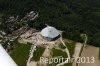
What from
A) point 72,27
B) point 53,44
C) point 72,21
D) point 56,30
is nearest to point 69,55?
point 53,44

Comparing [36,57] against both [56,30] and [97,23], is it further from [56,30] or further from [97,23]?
[97,23]

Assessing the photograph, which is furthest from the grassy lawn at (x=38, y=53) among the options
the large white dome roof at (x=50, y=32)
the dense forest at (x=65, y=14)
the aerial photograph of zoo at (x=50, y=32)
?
the dense forest at (x=65, y=14)

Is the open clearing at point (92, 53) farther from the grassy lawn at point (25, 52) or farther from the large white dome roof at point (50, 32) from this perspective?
the large white dome roof at point (50, 32)

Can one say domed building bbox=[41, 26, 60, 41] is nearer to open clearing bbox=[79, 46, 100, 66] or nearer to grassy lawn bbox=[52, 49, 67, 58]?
grassy lawn bbox=[52, 49, 67, 58]

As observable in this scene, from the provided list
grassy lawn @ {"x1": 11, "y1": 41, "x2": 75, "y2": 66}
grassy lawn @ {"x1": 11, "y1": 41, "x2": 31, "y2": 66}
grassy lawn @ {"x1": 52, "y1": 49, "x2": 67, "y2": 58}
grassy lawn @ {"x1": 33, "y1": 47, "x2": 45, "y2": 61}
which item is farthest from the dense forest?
grassy lawn @ {"x1": 11, "y1": 41, "x2": 31, "y2": 66}

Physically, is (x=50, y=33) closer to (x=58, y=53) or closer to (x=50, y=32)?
(x=50, y=32)

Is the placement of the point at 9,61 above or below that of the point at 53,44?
above

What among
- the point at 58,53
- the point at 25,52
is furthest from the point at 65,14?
the point at 25,52
